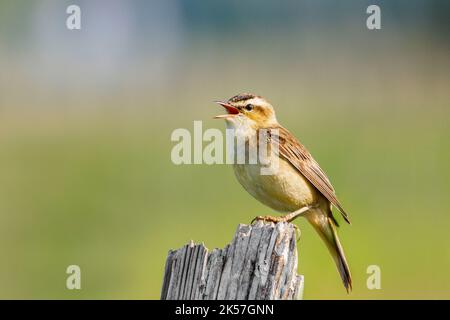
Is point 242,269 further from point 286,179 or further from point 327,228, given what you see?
point 327,228

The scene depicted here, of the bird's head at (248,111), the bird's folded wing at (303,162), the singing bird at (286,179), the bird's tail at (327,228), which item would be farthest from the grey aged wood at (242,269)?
the bird's tail at (327,228)

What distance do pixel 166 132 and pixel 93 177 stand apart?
59.2 inches

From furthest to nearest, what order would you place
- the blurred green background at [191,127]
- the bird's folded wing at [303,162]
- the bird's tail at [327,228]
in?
the blurred green background at [191,127] → the bird's tail at [327,228] → the bird's folded wing at [303,162]

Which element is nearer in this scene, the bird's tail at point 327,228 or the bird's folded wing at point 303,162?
the bird's folded wing at point 303,162

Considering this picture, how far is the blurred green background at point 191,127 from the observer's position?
10.6 meters

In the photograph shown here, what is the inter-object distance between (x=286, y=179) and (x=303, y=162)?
0.27 m

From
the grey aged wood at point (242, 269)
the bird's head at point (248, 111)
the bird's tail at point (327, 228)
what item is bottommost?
the bird's tail at point (327, 228)

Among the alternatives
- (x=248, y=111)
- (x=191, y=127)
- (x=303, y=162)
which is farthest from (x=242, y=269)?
(x=191, y=127)

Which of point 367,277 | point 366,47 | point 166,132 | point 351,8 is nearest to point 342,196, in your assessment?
point 367,277

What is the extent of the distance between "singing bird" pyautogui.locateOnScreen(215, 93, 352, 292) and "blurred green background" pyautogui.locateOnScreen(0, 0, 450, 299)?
254 cm

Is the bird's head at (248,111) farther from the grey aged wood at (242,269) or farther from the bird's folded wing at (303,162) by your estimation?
the grey aged wood at (242,269)

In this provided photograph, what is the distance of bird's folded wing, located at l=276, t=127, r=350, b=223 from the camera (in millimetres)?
6484

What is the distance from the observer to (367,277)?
9.72 metres
